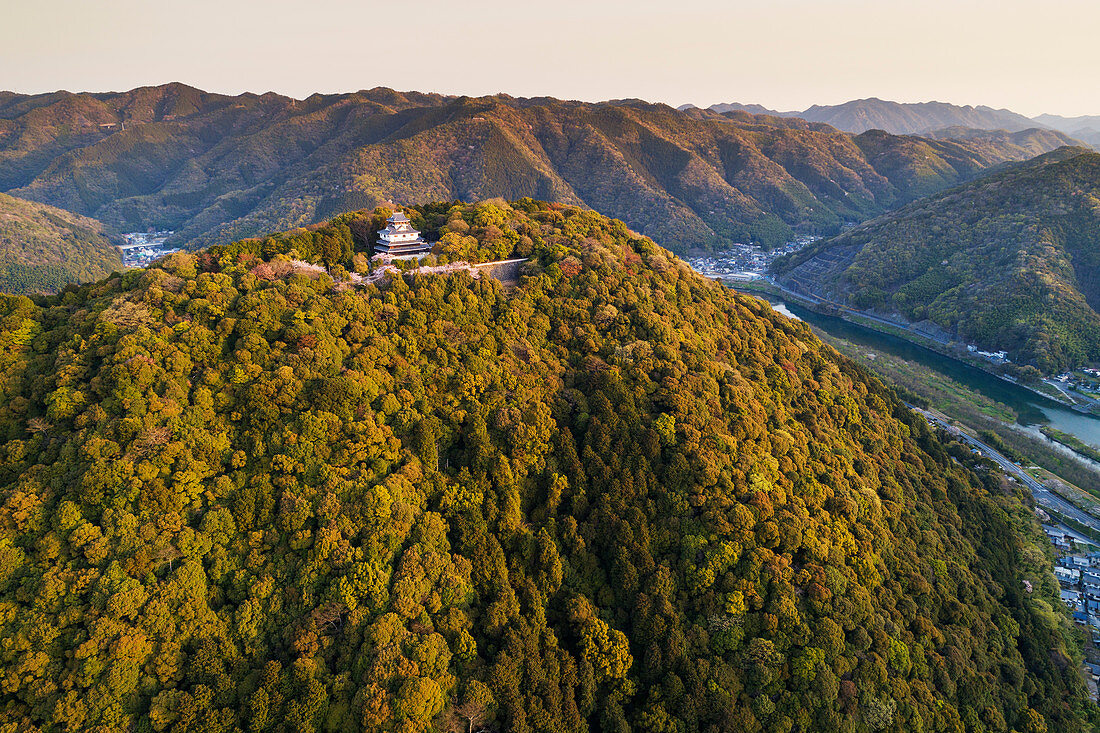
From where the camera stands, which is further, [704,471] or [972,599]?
[972,599]

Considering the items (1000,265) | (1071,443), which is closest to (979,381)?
(1071,443)

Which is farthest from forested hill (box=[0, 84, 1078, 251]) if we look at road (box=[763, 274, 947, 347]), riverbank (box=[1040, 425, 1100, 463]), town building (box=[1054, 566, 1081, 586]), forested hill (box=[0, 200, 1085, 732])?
town building (box=[1054, 566, 1081, 586])

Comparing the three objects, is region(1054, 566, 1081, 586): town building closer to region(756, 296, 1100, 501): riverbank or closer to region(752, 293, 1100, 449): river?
region(756, 296, 1100, 501): riverbank

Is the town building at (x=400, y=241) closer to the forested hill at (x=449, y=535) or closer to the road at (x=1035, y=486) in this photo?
the forested hill at (x=449, y=535)

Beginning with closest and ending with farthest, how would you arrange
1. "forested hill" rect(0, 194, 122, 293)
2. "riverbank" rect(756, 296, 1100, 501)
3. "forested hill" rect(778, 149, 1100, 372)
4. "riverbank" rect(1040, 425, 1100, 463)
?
"riverbank" rect(756, 296, 1100, 501)
"riverbank" rect(1040, 425, 1100, 463)
"forested hill" rect(778, 149, 1100, 372)
"forested hill" rect(0, 194, 122, 293)

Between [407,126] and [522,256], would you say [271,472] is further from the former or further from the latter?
[407,126]

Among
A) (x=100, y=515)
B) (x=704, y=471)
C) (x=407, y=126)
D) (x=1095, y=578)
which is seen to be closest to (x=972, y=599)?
(x=1095, y=578)

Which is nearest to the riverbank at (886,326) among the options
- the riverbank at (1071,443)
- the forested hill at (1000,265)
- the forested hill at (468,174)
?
the forested hill at (1000,265)
